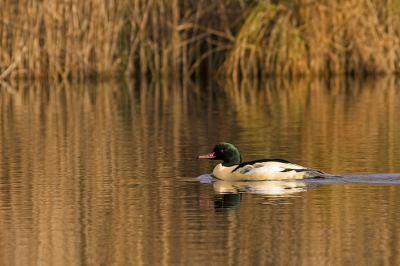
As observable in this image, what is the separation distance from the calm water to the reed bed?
630 cm

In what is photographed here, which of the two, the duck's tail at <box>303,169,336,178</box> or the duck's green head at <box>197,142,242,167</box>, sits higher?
the duck's green head at <box>197,142,242,167</box>

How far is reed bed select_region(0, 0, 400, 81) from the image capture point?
2339cm

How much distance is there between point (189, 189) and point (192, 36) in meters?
17.7

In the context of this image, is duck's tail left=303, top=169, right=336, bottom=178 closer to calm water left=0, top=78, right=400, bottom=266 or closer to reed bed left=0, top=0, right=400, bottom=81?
calm water left=0, top=78, right=400, bottom=266

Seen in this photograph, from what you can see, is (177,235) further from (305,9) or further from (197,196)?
(305,9)

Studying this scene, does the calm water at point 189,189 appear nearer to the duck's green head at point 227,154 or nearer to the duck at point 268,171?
the duck at point 268,171

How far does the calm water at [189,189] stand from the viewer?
224 inches

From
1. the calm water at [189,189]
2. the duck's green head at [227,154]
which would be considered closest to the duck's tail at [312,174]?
the calm water at [189,189]

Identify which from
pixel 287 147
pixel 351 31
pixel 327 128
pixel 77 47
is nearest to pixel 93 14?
pixel 77 47

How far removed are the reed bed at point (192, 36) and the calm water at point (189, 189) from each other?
6.30 meters

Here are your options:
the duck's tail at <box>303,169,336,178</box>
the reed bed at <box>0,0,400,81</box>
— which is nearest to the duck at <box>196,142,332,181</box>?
the duck's tail at <box>303,169,336,178</box>

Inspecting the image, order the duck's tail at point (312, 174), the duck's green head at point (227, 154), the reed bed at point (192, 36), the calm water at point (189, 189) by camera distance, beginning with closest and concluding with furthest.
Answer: the calm water at point (189, 189), the duck's tail at point (312, 174), the duck's green head at point (227, 154), the reed bed at point (192, 36)

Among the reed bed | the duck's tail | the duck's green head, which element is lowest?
the duck's tail

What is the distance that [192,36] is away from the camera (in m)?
25.6
